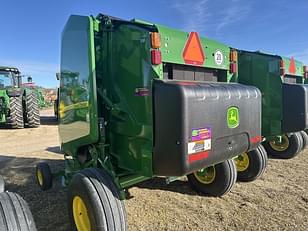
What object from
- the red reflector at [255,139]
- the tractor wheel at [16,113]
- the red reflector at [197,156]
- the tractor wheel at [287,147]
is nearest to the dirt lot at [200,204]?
the tractor wheel at [287,147]

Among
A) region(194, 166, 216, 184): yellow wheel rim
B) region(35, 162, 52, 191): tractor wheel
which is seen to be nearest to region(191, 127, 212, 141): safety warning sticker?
region(194, 166, 216, 184): yellow wheel rim

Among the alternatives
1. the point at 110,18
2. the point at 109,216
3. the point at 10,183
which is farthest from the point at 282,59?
the point at 10,183

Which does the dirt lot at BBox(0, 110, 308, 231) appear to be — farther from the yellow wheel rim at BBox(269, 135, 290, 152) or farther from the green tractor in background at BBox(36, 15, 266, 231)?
the yellow wheel rim at BBox(269, 135, 290, 152)

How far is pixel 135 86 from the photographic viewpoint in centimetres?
256

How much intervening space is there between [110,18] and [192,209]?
232 cm

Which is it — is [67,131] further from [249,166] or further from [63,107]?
[249,166]

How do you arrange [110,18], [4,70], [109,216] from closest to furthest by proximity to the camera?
1. [109,216]
2. [110,18]
3. [4,70]

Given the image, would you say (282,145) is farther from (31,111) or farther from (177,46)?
(31,111)

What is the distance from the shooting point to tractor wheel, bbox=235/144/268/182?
14.4 feet

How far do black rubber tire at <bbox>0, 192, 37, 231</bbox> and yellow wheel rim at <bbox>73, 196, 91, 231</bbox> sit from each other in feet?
2.31

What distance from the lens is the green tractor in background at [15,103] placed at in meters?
10.5

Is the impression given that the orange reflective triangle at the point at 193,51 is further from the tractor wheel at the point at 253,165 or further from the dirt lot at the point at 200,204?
the tractor wheel at the point at 253,165

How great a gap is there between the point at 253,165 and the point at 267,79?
5.06ft

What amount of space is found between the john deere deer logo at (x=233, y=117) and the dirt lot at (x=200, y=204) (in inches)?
46.3
